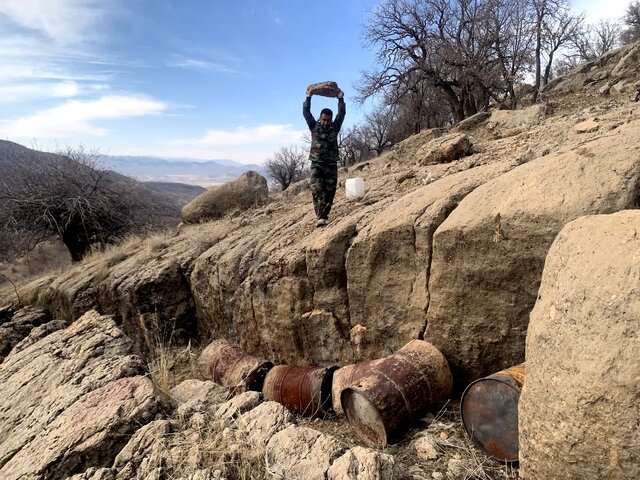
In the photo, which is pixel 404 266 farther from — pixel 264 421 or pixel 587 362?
pixel 587 362

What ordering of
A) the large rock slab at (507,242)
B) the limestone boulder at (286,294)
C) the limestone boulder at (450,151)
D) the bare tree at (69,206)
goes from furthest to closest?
the bare tree at (69,206), the limestone boulder at (450,151), the limestone boulder at (286,294), the large rock slab at (507,242)

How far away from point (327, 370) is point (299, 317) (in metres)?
0.87

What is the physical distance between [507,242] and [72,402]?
420 cm

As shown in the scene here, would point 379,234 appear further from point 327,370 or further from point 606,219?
point 606,219

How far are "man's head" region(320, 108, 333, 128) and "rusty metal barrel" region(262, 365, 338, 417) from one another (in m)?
3.14

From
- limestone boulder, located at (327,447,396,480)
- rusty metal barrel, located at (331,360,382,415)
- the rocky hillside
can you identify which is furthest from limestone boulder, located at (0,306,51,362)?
limestone boulder, located at (327,447,396,480)

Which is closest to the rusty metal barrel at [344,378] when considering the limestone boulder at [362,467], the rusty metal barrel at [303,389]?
the rusty metal barrel at [303,389]

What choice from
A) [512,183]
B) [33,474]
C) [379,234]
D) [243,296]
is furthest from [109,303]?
[512,183]

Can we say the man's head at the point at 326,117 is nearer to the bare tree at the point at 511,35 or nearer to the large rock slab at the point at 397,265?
the large rock slab at the point at 397,265

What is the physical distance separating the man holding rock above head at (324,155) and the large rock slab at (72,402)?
9.70ft

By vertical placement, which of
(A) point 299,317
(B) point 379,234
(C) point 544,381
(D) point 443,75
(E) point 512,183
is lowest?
(A) point 299,317

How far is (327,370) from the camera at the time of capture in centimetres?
456

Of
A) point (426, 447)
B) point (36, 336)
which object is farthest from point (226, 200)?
point (426, 447)

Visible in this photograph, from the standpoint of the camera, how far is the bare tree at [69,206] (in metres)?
13.8
